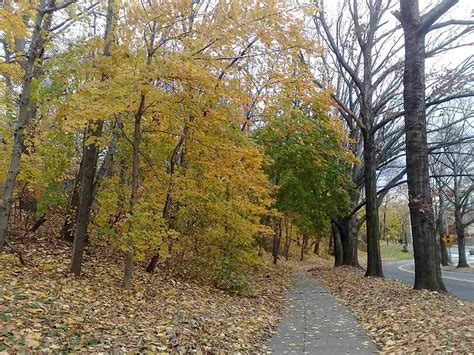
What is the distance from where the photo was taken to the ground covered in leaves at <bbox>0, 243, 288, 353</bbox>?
16.1 ft

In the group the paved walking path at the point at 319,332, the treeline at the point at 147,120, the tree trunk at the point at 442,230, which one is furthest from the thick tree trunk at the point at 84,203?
the tree trunk at the point at 442,230

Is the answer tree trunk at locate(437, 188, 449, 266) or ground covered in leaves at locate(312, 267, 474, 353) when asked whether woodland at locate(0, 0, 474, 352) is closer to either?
ground covered in leaves at locate(312, 267, 474, 353)

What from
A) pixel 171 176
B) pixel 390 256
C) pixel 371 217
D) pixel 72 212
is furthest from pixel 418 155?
pixel 390 256

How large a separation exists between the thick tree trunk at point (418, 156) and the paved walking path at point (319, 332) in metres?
2.09

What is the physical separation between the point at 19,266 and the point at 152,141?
4270 millimetres

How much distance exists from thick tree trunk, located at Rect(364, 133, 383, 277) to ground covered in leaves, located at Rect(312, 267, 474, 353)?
4.34m

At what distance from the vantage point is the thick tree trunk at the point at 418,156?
9.58 metres

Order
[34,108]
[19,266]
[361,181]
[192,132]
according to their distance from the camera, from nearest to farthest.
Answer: [19,266], [192,132], [34,108], [361,181]

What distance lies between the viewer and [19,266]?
824cm

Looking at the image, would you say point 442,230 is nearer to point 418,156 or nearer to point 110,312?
point 418,156

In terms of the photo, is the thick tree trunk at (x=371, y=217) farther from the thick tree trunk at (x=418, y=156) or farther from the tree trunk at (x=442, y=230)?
the tree trunk at (x=442, y=230)

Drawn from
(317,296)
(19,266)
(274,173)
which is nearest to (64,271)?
(19,266)

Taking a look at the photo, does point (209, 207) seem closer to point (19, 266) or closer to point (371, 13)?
point (19, 266)

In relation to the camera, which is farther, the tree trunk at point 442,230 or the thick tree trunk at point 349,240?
the tree trunk at point 442,230
